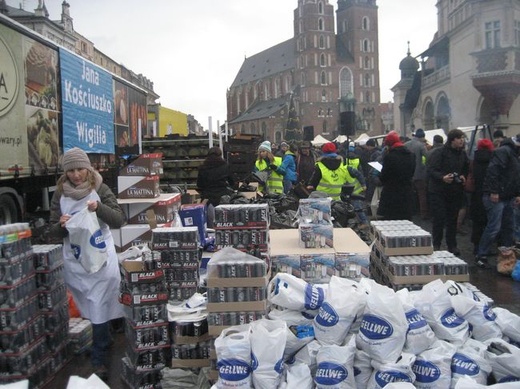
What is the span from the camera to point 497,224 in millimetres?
7977

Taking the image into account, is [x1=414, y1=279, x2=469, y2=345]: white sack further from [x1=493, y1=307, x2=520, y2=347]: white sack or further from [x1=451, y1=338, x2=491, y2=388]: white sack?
[x1=493, y1=307, x2=520, y2=347]: white sack

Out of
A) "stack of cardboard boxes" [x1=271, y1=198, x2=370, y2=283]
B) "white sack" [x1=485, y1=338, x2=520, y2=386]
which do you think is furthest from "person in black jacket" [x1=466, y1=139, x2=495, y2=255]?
"white sack" [x1=485, y1=338, x2=520, y2=386]

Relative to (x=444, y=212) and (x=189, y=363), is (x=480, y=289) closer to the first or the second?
(x=444, y=212)

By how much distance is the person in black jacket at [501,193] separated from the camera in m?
7.74

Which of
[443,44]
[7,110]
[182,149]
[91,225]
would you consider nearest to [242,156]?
[182,149]

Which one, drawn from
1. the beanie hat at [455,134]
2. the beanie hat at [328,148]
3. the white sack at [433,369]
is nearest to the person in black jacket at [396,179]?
the beanie hat at [455,134]

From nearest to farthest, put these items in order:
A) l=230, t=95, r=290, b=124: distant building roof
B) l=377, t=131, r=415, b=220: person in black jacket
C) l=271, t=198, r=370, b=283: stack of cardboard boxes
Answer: l=271, t=198, r=370, b=283: stack of cardboard boxes
l=377, t=131, r=415, b=220: person in black jacket
l=230, t=95, r=290, b=124: distant building roof

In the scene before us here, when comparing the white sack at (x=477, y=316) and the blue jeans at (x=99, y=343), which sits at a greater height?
the white sack at (x=477, y=316)

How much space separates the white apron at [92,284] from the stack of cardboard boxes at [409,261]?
289cm

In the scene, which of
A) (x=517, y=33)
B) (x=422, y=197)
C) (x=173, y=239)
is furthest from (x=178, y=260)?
(x=517, y=33)

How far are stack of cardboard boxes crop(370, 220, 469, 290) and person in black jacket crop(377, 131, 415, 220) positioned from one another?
6.83ft

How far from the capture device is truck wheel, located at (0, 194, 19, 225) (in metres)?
8.32

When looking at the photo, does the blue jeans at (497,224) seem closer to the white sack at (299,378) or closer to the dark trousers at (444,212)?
Answer: the dark trousers at (444,212)

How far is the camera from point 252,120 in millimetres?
108938
